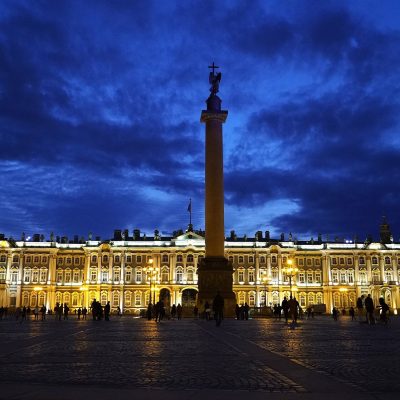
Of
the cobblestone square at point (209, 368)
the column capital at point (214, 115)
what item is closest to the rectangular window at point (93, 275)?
the column capital at point (214, 115)

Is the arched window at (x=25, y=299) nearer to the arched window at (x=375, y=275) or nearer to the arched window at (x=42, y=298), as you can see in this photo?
the arched window at (x=42, y=298)

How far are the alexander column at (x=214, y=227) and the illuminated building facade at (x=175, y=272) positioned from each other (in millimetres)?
53527

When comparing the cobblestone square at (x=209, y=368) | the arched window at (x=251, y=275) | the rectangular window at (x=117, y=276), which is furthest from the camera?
the arched window at (x=251, y=275)

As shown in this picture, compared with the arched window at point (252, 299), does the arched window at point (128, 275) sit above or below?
above

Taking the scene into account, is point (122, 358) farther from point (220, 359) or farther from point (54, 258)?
point (54, 258)

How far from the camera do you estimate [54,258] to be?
10212 centimetres

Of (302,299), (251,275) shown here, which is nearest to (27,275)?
(251,275)

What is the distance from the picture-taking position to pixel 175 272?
101m

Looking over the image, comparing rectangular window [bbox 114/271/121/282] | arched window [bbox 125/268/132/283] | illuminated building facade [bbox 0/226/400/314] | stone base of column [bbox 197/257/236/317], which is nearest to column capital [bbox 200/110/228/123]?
stone base of column [bbox 197/257/236/317]

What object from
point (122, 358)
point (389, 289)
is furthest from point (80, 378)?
point (389, 289)

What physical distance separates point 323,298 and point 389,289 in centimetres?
1152

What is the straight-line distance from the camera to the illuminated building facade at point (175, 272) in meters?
99.8

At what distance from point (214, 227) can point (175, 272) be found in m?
55.8

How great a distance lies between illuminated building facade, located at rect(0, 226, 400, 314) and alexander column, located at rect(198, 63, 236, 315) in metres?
53.5
